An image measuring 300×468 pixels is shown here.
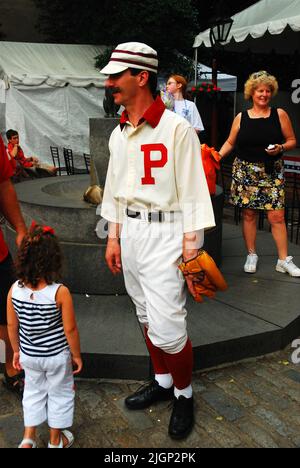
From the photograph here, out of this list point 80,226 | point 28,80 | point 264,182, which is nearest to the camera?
point 80,226

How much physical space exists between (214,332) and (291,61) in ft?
49.4

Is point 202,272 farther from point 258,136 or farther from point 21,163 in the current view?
point 21,163

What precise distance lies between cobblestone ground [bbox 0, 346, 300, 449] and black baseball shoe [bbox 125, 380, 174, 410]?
5 centimetres

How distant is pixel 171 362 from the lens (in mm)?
2934

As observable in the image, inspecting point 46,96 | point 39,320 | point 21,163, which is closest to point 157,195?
point 39,320

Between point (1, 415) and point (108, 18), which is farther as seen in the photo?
point (108, 18)

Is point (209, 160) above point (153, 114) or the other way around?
the other way around

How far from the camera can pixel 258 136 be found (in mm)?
4875

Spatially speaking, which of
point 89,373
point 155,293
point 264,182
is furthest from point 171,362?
point 264,182

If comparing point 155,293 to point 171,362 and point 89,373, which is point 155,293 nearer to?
point 171,362

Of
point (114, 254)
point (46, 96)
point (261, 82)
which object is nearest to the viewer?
point (114, 254)

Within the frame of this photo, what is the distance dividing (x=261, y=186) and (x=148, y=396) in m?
2.57

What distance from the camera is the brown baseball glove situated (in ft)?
8.90

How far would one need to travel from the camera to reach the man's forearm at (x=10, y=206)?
3155mm
